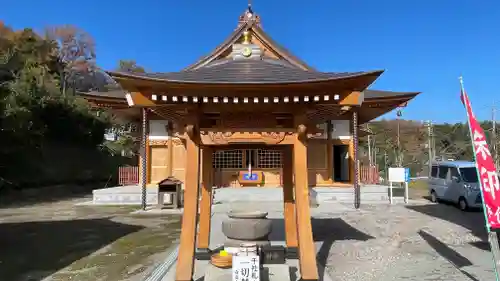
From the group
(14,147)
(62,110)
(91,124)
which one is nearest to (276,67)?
(14,147)

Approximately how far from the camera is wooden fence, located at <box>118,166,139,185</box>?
1942 centimetres

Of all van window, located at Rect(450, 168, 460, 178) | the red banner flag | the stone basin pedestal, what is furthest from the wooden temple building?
van window, located at Rect(450, 168, 460, 178)

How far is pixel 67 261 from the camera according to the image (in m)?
7.24

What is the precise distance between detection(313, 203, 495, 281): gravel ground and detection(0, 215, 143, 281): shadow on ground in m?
5.19

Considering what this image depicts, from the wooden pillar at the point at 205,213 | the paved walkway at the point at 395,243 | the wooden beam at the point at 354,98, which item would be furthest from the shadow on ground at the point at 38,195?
the wooden beam at the point at 354,98

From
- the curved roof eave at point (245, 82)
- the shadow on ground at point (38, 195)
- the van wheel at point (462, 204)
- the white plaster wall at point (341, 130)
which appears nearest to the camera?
Result: the curved roof eave at point (245, 82)

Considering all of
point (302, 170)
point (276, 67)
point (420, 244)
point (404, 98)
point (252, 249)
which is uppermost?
point (404, 98)

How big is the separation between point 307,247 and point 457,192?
38.1 ft

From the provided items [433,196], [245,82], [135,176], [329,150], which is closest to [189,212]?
[245,82]

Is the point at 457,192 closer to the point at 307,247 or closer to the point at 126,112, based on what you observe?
the point at 307,247

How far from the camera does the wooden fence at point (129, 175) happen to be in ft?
63.7

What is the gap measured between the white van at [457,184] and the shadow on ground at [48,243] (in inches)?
465

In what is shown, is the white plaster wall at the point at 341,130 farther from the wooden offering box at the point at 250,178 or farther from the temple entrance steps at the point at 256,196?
the wooden offering box at the point at 250,178

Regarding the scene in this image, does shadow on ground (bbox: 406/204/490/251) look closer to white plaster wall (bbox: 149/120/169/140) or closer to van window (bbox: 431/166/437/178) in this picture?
van window (bbox: 431/166/437/178)
